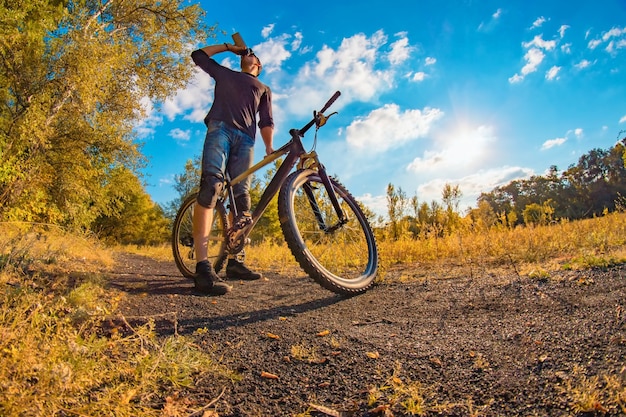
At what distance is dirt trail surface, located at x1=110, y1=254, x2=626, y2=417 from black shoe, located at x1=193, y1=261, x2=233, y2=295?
5.4 inches

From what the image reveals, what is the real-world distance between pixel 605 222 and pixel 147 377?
5.21m

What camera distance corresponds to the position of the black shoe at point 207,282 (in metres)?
2.76

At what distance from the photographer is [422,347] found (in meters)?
1.50

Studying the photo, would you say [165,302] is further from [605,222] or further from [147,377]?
[605,222]

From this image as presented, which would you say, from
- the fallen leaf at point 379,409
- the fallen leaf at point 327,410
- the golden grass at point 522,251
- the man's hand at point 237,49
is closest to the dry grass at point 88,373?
the fallen leaf at point 327,410

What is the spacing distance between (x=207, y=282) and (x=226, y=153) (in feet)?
3.90

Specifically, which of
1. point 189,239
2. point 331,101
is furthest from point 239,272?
point 331,101

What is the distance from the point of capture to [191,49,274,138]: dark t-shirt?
3.30 m

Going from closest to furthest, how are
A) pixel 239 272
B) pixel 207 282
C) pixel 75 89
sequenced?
1. pixel 207 282
2. pixel 239 272
3. pixel 75 89

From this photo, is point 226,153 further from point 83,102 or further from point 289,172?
point 83,102

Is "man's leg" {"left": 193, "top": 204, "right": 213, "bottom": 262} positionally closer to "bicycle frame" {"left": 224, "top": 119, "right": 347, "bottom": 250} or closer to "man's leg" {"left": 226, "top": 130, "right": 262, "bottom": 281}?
"bicycle frame" {"left": 224, "top": 119, "right": 347, "bottom": 250}

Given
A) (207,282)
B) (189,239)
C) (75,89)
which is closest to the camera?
(207,282)

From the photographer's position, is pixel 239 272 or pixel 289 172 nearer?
pixel 289 172

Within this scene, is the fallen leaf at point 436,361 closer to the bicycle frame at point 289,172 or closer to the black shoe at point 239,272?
the bicycle frame at point 289,172
